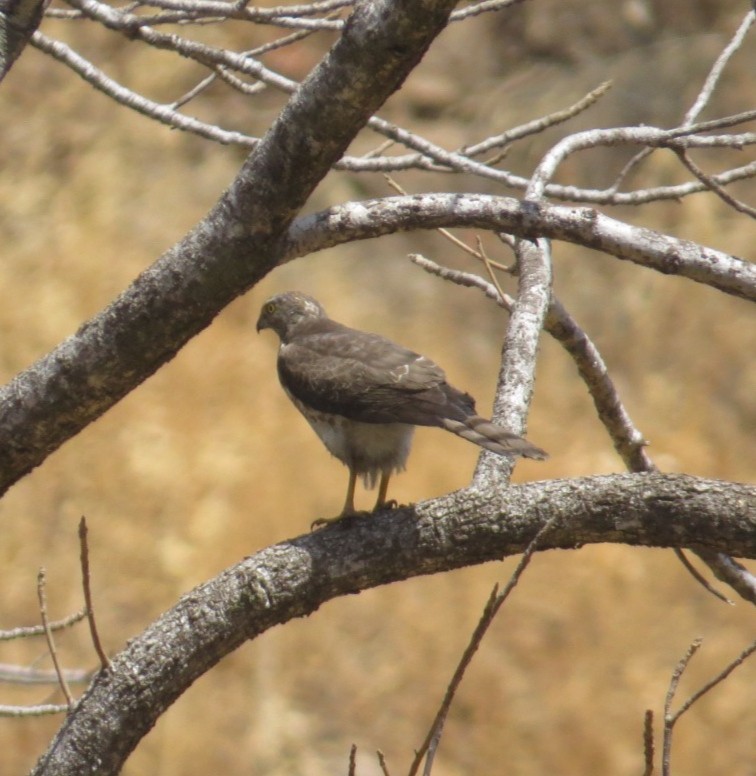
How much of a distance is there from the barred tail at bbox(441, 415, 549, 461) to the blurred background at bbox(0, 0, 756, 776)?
622 cm

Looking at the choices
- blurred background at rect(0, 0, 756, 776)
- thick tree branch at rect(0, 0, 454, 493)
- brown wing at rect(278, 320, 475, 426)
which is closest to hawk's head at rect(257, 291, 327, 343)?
brown wing at rect(278, 320, 475, 426)

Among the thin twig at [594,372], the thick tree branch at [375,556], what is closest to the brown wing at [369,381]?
the thin twig at [594,372]

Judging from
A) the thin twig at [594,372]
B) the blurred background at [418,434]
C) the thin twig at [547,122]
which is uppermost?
the blurred background at [418,434]

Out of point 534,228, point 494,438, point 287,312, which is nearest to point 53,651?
point 494,438

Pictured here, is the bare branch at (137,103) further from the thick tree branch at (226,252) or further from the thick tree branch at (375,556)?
the thick tree branch at (375,556)

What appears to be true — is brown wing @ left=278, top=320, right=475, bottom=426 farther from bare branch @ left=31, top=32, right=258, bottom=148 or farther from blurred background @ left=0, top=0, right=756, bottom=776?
blurred background @ left=0, top=0, right=756, bottom=776

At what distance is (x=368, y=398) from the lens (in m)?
3.86

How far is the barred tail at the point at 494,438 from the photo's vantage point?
124 inches

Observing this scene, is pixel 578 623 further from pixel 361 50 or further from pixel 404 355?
pixel 361 50

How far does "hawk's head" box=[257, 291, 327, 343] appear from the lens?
16.9 feet

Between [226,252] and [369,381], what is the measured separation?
1.29 metres

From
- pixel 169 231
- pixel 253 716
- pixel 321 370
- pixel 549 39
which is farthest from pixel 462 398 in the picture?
pixel 549 39

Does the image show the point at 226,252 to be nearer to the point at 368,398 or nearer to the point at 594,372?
the point at 368,398

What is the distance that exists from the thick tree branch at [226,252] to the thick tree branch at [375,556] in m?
0.52
